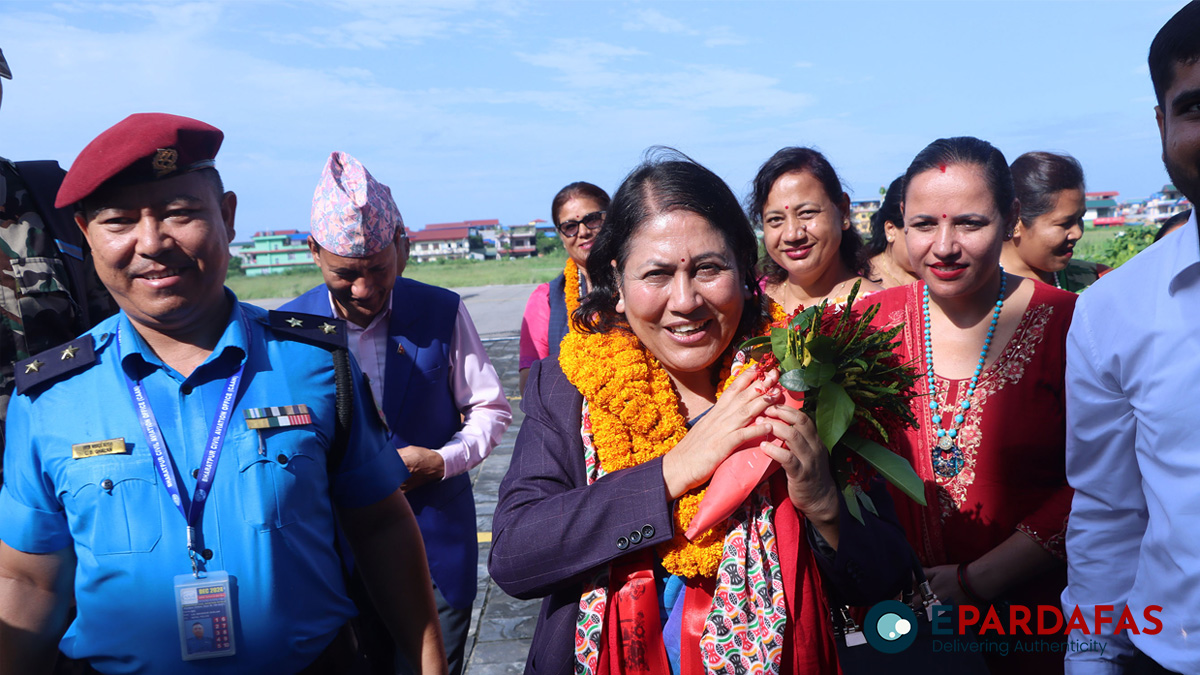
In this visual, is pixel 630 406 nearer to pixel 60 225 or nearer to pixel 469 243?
pixel 60 225

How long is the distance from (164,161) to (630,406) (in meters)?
1.32

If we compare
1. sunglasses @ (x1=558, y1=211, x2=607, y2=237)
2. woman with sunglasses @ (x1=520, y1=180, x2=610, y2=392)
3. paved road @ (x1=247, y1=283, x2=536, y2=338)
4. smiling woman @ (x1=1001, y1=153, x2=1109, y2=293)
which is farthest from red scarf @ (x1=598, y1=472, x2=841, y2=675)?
paved road @ (x1=247, y1=283, x2=536, y2=338)

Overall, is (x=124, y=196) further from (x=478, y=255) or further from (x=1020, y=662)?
(x=478, y=255)

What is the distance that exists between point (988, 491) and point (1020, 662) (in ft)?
1.84

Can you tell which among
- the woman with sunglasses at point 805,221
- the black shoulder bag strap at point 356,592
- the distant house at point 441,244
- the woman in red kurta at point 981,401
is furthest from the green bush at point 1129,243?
the distant house at point 441,244

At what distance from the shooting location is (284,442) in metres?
1.99

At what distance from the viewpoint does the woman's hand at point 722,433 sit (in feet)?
6.42

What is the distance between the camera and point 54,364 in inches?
78.0

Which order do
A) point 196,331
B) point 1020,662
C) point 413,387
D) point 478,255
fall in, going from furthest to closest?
point 478,255, point 413,387, point 1020,662, point 196,331

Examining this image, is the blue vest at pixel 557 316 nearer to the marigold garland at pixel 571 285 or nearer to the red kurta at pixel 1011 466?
the marigold garland at pixel 571 285

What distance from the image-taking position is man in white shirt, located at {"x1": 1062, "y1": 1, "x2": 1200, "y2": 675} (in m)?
1.67

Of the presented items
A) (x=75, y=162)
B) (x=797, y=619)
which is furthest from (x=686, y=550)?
(x=75, y=162)

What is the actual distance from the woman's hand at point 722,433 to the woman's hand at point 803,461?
0.04m

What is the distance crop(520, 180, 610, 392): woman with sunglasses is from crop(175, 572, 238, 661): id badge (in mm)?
2907
